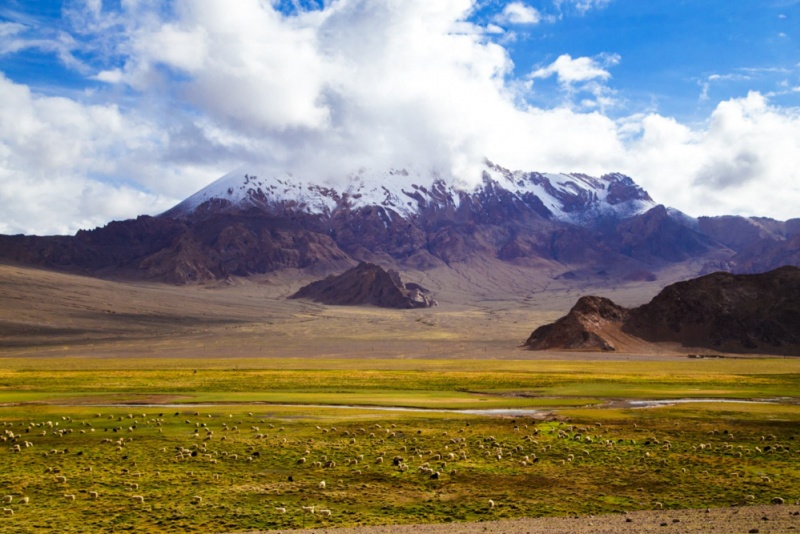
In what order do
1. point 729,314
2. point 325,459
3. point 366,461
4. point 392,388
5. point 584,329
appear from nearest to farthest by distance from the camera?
point 366,461 < point 325,459 < point 392,388 < point 584,329 < point 729,314

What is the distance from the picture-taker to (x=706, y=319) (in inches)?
6033

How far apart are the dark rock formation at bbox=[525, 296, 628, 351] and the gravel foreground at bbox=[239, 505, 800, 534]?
125 m

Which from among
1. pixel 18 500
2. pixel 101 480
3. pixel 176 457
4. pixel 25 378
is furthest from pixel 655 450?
pixel 25 378

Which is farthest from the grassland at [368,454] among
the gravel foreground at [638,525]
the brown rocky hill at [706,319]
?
the brown rocky hill at [706,319]

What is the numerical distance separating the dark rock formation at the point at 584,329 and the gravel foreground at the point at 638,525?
125 meters

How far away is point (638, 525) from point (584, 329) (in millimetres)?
133433

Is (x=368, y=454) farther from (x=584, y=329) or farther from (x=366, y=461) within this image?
(x=584, y=329)

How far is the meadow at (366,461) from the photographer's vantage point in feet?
56.8

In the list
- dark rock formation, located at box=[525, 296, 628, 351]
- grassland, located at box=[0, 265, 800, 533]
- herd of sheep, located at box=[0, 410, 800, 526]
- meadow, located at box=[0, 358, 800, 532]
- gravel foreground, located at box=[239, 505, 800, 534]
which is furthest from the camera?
dark rock formation, located at box=[525, 296, 628, 351]

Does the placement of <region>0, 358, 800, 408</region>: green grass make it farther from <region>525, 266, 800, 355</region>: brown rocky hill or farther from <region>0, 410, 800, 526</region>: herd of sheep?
<region>525, 266, 800, 355</region>: brown rocky hill

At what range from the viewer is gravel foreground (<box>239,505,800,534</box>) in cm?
1503

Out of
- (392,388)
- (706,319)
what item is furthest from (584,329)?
(392,388)

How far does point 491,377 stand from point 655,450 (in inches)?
1726

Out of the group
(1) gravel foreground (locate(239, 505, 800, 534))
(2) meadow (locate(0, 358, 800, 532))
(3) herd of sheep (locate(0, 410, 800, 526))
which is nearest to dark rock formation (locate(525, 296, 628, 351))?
(2) meadow (locate(0, 358, 800, 532))
